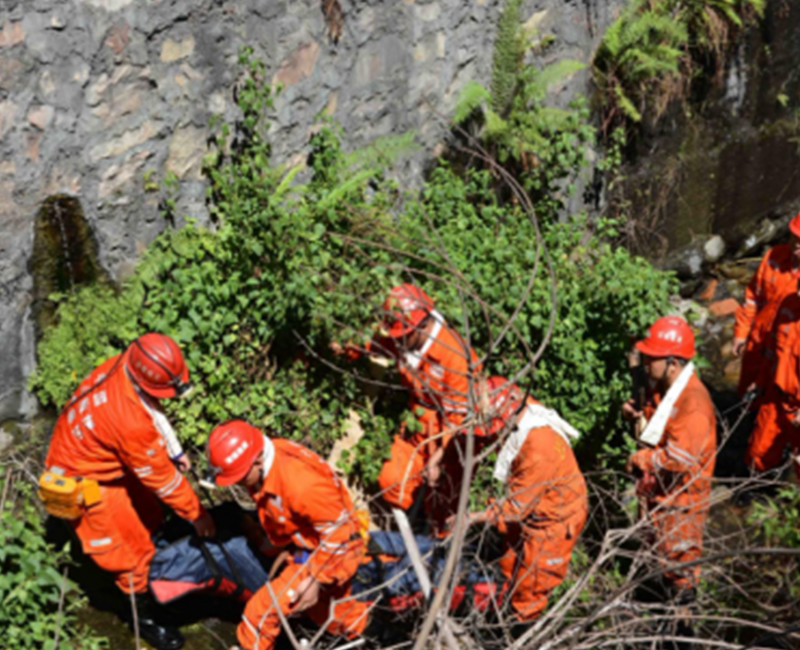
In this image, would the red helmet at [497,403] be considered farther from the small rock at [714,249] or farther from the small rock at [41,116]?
the small rock at [714,249]

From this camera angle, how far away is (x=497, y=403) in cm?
503

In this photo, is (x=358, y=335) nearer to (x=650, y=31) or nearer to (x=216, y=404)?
(x=216, y=404)

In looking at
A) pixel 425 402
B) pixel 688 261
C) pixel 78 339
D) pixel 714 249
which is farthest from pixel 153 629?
pixel 714 249

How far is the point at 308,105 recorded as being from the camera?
22.1 feet

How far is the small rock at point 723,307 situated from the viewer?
31.1 feet

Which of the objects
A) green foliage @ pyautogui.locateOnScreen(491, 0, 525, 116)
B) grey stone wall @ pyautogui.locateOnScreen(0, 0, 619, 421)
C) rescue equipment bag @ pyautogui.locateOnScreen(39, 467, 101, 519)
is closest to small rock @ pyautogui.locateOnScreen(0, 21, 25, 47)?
grey stone wall @ pyautogui.locateOnScreen(0, 0, 619, 421)

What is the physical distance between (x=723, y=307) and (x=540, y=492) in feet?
17.3

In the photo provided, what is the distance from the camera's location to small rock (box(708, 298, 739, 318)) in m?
9.49

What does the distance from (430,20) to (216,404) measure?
3452 mm

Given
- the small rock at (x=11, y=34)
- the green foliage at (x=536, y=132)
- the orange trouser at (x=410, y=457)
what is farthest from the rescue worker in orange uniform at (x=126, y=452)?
the green foliage at (x=536, y=132)

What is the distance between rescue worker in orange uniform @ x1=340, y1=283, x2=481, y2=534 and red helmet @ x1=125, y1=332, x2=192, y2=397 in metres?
1.26

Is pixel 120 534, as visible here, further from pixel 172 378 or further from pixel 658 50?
pixel 658 50

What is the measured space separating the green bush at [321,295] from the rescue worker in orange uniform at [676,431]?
3.32ft

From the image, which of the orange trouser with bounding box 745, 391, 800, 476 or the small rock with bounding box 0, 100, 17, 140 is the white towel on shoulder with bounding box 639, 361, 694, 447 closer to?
the orange trouser with bounding box 745, 391, 800, 476
